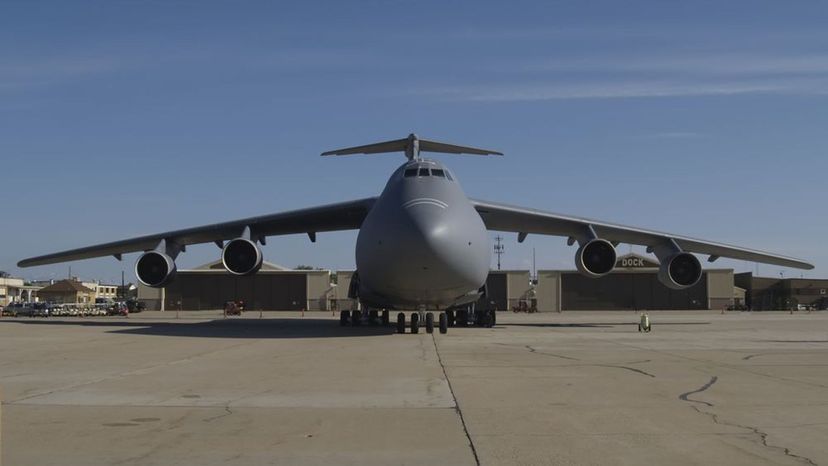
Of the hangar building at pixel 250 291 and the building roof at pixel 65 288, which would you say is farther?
the building roof at pixel 65 288


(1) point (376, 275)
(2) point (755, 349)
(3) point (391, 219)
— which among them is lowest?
(2) point (755, 349)

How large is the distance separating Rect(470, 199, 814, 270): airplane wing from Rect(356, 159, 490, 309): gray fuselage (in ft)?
13.1

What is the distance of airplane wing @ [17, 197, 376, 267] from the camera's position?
84.8ft

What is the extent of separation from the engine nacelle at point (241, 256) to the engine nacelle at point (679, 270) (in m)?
12.7

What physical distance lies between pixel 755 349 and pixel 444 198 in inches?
309

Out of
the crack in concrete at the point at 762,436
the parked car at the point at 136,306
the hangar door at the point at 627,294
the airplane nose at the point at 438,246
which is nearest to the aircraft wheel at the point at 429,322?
the airplane nose at the point at 438,246

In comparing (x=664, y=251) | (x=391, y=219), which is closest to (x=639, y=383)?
(x=391, y=219)

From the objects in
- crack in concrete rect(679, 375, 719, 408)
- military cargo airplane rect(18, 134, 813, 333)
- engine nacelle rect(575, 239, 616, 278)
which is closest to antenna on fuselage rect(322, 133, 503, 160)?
military cargo airplane rect(18, 134, 813, 333)

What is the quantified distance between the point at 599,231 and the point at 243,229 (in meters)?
11.5

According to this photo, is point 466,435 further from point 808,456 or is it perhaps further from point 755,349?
point 755,349

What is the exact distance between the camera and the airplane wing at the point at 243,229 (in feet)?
84.8

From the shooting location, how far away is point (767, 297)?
68750mm

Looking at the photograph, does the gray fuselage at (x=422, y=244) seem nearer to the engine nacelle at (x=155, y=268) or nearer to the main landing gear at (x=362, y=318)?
the main landing gear at (x=362, y=318)

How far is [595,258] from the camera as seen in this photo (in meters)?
25.4
